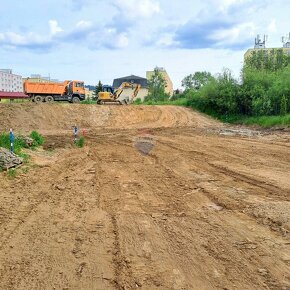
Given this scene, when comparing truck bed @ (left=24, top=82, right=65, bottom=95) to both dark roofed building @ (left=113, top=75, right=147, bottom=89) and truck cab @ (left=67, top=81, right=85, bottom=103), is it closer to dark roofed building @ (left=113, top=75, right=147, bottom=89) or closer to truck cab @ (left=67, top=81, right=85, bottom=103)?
truck cab @ (left=67, top=81, right=85, bottom=103)

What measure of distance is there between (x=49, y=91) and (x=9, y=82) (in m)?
3.97

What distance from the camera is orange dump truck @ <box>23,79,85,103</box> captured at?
37.8 m

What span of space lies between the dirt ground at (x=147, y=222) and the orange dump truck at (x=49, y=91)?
2511cm

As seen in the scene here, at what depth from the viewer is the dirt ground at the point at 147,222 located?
15.5 ft

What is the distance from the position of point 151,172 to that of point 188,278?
6580mm

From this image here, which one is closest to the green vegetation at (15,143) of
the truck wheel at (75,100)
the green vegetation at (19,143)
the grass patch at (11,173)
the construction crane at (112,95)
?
the green vegetation at (19,143)

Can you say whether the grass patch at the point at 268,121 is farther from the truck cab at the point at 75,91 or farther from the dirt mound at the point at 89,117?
the truck cab at the point at 75,91

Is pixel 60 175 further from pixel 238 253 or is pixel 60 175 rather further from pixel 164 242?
pixel 238 253

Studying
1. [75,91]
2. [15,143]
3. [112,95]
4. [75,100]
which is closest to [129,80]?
[112,95]

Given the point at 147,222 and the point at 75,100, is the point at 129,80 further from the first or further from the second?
the point at 147,222

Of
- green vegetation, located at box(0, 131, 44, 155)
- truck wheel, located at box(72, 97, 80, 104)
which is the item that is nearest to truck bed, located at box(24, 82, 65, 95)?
truck wheel, located at box(72, 97, 80, 104)

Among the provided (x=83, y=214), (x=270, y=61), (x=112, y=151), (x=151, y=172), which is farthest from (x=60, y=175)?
(x=270, y=61)

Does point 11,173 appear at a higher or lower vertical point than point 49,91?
lower

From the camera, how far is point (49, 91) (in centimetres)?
3794
